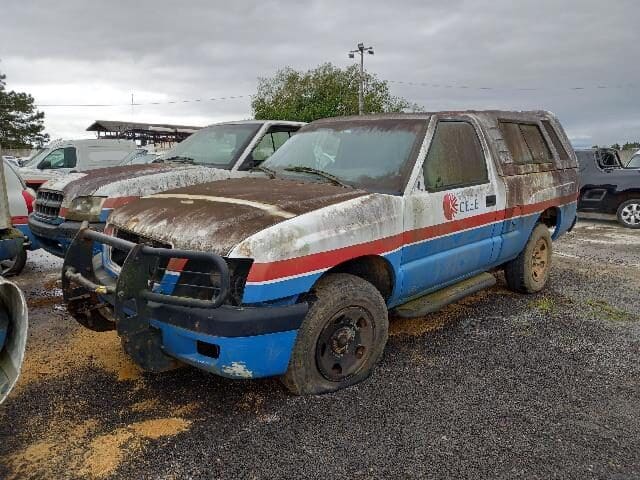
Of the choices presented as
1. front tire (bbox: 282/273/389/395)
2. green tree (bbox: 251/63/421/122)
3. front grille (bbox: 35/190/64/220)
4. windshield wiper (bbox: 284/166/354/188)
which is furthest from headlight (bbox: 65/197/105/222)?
green tree (bbox: 251/63/421/122)

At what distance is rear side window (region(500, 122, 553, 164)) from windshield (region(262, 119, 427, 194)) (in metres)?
1.31

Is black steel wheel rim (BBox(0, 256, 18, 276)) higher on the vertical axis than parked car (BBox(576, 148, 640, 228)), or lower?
lower

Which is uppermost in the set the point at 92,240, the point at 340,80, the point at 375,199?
the point at 340,80

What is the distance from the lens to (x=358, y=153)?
13.9 ft

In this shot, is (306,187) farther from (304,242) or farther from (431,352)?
(431,352)

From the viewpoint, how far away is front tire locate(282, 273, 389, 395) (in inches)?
123

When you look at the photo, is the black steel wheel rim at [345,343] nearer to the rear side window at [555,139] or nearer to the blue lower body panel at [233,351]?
the blue lower body panel at [233,351]

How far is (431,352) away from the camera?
4.12 meters

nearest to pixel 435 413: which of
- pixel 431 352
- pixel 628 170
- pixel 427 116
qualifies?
pixel 431 352

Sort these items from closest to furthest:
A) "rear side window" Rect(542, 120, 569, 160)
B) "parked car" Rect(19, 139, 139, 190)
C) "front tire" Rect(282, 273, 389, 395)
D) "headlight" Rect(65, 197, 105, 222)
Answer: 1. "front tire" Rect(282, 273, 389, 395)
2. "headlight" Rect(65, 197, 105, 222)
3. "rear side window" Rect(542, 120, 569, 160)
4. "parked car" Rect(19, 139, 139, 190)

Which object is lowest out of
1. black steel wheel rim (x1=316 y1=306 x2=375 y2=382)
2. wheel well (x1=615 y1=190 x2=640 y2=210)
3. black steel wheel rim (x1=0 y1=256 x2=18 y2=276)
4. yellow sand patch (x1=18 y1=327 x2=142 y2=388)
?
yellow sand patch (x1=18 y1=327 x2=142 y2=388)

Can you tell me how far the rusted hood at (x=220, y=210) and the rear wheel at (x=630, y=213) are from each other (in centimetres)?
992

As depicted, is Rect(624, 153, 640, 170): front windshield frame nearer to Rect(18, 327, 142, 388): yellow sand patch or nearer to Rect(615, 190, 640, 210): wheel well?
Rect(615, 190, 640, 210): wheel well

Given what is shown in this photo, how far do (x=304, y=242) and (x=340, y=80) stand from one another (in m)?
34.5
